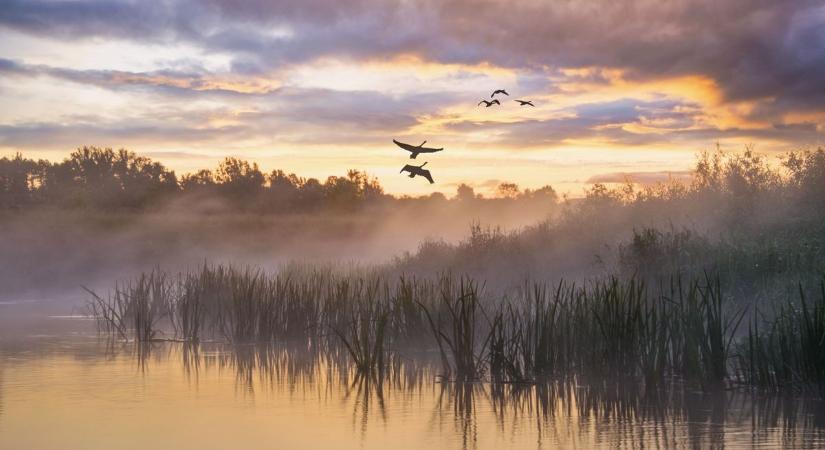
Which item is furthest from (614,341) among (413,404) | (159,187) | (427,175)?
(159,187)

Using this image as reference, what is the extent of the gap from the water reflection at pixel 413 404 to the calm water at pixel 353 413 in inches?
0.8

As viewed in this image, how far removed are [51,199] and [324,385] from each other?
5309 cm

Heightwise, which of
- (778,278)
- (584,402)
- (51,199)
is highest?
(51,199)

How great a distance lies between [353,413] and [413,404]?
0.84 metres

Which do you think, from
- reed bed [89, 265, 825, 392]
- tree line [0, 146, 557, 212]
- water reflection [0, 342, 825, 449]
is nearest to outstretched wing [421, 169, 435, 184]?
reed bed [89, 265, 825, 392]

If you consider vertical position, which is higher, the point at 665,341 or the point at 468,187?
the point at 468,187

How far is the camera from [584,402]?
10805mm

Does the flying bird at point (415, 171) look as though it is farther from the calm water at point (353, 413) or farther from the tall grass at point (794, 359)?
the tall grass at point (794, 359)

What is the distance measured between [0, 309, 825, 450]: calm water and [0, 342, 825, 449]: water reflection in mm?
19

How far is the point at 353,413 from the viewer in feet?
34.3

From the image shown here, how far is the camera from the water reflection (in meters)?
9.06

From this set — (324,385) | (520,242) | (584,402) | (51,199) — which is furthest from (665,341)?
(51,199)

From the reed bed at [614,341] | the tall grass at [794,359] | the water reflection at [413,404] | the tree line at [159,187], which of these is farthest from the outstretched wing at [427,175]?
the tree line at [159,187]

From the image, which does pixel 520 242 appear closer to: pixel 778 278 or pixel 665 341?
pixel 778 278
